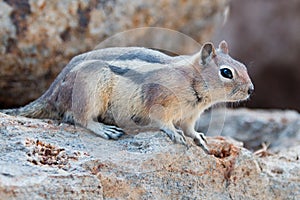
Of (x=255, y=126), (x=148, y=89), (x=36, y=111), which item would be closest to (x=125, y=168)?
(x=148, y=89)

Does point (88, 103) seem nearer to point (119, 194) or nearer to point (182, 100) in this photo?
point (182, 100)

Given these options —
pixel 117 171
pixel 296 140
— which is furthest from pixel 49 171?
pixel 296 140

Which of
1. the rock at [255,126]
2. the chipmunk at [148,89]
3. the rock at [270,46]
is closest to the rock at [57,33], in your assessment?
the rock at [255,126]

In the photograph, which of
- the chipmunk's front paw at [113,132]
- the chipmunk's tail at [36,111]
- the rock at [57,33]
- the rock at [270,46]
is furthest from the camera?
the rock at [270,46]

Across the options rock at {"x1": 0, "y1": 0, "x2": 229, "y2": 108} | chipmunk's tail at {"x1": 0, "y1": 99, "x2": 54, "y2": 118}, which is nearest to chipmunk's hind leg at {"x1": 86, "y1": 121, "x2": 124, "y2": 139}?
chipmunk's tail at {"x1": 0, "y1": 99, "x2": 54, "y2": 118}

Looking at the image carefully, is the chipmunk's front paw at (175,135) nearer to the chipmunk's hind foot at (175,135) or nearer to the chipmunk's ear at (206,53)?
the chipmunk's hind foot at (175,135)

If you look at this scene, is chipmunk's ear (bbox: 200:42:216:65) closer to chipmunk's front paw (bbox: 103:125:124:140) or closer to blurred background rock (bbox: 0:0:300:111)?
blurred background rock (bbox: 0:0:300:111)
